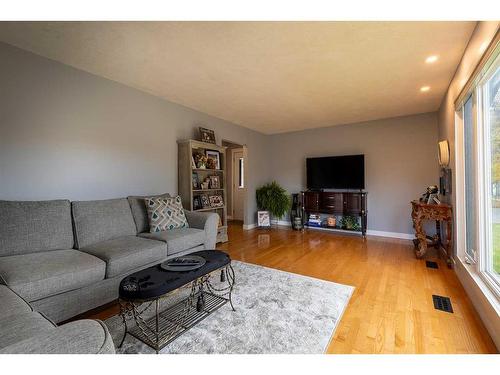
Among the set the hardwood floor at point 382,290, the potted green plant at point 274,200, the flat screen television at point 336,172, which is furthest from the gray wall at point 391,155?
the potted green plant at point 274,200

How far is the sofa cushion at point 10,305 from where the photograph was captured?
3.60ft

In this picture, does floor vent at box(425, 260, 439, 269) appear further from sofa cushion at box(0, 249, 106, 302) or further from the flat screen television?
sofa cushion at box(0, 249, 106, 302)

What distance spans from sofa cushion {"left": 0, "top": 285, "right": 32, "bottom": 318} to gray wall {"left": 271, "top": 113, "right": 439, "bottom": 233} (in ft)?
16.9

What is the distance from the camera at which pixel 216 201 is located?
4.24 metres

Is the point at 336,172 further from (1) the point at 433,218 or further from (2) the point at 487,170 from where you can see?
(2) the point at 487,170

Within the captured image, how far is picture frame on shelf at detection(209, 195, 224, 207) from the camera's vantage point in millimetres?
4156

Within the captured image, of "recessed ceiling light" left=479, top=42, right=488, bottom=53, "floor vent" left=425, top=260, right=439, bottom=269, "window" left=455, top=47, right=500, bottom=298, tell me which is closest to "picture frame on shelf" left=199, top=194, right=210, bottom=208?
"floor vent" left=425, top=260, right=439, bottom=269

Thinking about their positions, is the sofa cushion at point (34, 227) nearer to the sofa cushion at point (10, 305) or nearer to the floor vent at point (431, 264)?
the sofa cushion at point (10, 305)

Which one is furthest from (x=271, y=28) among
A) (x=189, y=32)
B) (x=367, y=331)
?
(x=367, y=331)

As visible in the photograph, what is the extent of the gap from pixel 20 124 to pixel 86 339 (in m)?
2.46

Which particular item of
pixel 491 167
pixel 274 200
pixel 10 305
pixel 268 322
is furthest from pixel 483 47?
pixel 274 200

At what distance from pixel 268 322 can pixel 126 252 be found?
1.35 metres

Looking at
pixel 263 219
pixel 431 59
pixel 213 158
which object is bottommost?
pixel 263 219

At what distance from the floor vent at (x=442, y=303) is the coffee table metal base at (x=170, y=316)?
5.81 ft
